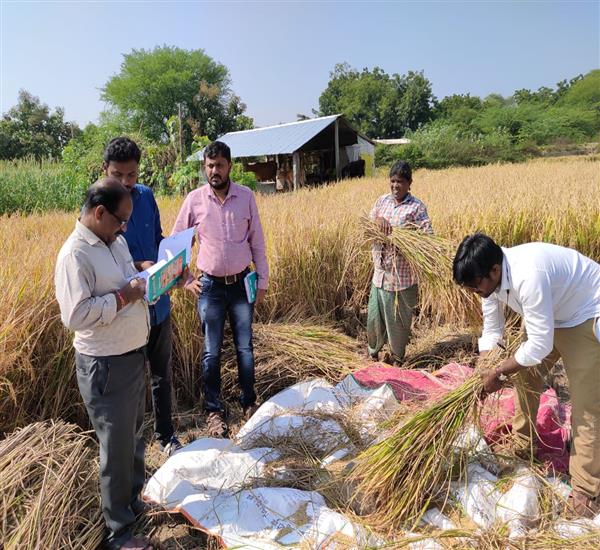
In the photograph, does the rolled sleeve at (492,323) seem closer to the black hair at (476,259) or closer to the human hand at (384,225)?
the black hair at (476,259)

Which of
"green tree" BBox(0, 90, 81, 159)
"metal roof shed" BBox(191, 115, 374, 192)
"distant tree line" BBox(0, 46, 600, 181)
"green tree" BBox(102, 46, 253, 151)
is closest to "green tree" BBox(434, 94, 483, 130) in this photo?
"distant tree line" BBox(0, 46, 600, 181)

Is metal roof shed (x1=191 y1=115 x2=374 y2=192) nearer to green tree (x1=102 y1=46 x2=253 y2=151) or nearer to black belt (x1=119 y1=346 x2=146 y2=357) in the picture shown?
black belt (x1=119 y1=346 x2=146 y2=357)

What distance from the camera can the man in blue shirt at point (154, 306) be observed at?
7.25 feet

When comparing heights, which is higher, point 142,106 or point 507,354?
point 142,106

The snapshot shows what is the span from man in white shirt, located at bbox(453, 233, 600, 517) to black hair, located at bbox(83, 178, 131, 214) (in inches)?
52.4

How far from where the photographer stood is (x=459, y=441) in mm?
1921

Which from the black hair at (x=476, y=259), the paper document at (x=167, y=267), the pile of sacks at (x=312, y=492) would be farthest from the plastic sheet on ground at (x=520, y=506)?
the paper document at (x=167, y=267)

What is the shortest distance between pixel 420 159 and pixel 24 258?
85.4ft

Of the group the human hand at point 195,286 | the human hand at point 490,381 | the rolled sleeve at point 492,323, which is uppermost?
the human hand at point 195,286

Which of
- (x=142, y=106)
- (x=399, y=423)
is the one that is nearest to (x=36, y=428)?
(x=399, y=423)

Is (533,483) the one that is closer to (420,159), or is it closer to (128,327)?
(128,327)

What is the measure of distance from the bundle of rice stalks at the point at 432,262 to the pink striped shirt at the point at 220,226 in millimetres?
1143

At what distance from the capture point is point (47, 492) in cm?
162

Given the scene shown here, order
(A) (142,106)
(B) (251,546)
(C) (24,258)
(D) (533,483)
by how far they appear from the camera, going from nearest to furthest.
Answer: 1. (B) (251,546)
2. (D) (533,483)
3. (C) (24,258)
4. (A) (142,106)
